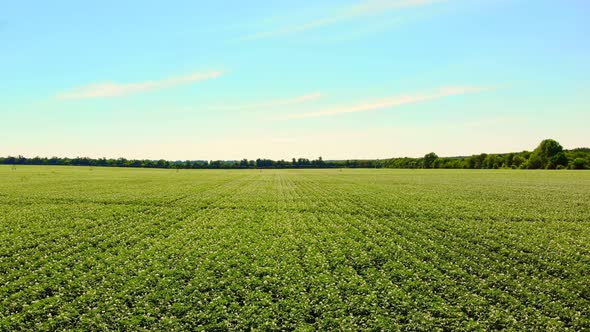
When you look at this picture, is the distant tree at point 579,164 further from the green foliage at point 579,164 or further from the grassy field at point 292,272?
the grassy field at point 292,272

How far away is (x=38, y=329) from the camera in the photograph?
10133mm

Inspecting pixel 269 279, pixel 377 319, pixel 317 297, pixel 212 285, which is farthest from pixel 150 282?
pixel 377 319

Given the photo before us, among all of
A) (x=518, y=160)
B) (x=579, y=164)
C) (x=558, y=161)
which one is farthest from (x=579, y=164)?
(x=518, y=160)

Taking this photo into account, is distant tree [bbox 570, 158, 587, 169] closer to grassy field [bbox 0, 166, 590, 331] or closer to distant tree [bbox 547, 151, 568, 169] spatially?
distant tree [bbox 547, 151, 568, 169]

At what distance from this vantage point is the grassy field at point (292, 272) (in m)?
11.0

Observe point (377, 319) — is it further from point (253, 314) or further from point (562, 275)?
point (562, 275)

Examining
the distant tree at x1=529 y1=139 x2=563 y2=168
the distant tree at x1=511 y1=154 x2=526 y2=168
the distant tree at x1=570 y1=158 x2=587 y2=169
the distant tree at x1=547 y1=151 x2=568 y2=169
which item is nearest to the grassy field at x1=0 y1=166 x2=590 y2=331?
the distant tree at x1=570 y1=158 x2=587 y2=169

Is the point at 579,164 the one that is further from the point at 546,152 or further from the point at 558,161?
the point at 546,152

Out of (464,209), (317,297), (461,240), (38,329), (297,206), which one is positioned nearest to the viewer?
(38,329)

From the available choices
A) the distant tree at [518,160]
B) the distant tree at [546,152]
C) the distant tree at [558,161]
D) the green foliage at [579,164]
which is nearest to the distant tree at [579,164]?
the green foliage at [579,164]

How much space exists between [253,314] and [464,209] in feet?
96.5

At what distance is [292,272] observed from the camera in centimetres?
1519

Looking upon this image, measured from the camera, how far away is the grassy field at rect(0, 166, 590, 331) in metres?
11.0

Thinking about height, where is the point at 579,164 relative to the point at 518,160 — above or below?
below
